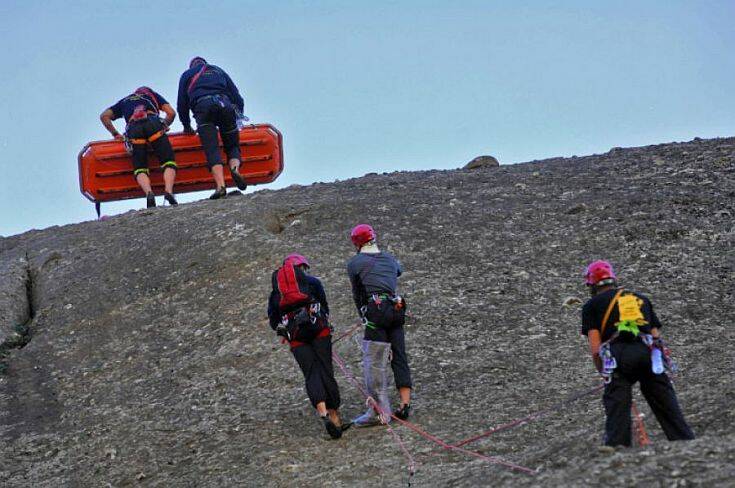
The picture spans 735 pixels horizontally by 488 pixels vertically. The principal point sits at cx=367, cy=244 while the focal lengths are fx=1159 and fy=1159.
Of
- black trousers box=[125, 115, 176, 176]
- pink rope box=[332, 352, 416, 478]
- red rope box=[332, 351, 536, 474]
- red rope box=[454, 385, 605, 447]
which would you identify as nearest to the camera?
red rope box=[332, 351, 536, 474]

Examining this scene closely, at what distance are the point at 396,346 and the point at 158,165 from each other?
9.04 metres

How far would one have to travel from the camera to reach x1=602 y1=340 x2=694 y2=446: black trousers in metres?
8.16

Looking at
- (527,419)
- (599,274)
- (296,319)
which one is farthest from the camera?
(296,319)

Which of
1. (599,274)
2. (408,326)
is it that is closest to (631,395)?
(599,274)

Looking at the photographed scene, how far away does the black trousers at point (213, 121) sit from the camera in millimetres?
17516

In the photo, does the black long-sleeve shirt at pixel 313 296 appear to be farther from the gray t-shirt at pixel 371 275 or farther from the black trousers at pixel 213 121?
the black trousers at pixel 213 121

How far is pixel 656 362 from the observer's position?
26.9ft

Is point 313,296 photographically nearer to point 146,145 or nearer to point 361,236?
point 361,236

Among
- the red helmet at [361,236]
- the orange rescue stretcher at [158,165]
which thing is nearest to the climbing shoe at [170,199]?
the orange rescue stretcher at [158,165]

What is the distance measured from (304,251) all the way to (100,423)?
4.27 metres

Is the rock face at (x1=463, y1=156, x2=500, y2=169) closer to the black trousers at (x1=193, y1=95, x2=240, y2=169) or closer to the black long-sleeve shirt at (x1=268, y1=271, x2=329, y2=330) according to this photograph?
the black trousers at (x1=193, y1=95, x2=240, y2=169)

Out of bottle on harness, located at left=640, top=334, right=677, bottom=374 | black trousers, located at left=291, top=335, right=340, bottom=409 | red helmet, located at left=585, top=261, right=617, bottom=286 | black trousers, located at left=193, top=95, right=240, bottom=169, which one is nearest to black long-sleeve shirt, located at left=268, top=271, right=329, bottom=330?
black trousers, located at left=291, top=335, right=340, bottom=409

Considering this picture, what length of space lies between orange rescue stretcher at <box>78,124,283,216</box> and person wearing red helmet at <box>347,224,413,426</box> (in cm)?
Result: 843

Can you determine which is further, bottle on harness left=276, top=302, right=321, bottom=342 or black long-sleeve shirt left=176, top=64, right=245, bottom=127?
black long-sleeve shirt left=176, top=64, right=245, bottom=127
